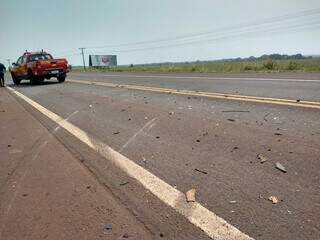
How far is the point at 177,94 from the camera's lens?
13492mm

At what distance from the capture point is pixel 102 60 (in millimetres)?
120562

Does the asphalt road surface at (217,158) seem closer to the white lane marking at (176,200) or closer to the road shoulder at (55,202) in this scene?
the white lane marking at (176,200)

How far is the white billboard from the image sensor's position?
117125mm

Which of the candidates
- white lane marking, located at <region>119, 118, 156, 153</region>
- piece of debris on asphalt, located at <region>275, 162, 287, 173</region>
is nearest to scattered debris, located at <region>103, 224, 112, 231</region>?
piece of debris on asphalt, located at <region>275, 162, 287, 173</region>

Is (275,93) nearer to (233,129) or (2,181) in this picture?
(233,129)

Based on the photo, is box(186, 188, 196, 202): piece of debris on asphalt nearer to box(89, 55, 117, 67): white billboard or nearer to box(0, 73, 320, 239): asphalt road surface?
box(0, 73, 320, 239): asphalt road surface

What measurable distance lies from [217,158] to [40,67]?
2114cm

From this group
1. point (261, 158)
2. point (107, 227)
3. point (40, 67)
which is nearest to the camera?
point (107, 227)

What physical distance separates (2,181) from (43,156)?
1.22 m

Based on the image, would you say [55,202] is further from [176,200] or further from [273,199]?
[273,199]

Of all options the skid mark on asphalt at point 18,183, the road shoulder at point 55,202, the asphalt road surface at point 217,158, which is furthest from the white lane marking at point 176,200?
the skid mark on asphalt at point 18,183

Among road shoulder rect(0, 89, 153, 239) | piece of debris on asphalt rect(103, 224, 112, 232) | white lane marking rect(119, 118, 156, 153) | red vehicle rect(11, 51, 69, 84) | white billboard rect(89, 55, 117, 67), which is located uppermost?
piece of debris on asphalt rect(103, 224, 112, 232)

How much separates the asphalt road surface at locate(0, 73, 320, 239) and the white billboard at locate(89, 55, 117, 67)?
10792 cm

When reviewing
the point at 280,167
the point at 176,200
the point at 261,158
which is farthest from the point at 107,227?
the point at 261,158
